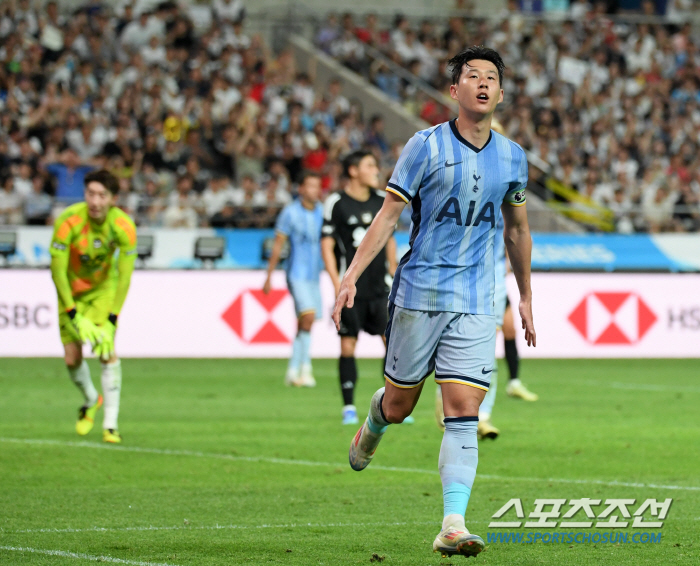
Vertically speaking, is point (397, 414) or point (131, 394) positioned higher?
point (397, 414)

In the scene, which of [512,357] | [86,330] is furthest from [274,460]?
[512,357]

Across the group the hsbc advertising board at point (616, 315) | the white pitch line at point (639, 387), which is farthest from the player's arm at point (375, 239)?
the hsbc advertising board at point (616, 315)

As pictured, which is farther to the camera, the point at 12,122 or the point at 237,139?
the point at 237,139

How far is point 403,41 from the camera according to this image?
2695cm

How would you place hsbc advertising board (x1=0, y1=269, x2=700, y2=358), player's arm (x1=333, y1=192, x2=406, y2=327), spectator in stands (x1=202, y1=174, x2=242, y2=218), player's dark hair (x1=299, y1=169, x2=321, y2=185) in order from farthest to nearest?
spectator in stands (x1=202, y1=174, x2=242, y2=218), hsbc advertising board (x1=0, y1=269, x2=700, y2=358), player's dark hair (x1=299, y1=169, x2=321, y2=185), player's arm (x1=333, y1=192, x2=406, y2=327)

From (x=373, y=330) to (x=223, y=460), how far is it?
235cm

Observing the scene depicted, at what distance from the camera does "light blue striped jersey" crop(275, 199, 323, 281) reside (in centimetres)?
1431

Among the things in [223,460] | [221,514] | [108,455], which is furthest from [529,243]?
[108,455]

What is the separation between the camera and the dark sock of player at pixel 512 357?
38.2ft

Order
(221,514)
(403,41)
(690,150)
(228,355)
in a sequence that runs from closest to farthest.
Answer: (221,514) → (228,355) → (690,150) → (403,41)

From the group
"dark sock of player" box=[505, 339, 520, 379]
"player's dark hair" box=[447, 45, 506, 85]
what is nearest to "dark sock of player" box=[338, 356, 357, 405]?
"dark sock of player" box=[505, 339, 520, 379]

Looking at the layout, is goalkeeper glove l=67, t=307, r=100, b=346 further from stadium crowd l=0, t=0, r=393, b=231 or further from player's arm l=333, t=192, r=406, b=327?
stadium crowd l=0, t=0, r=393, b=231

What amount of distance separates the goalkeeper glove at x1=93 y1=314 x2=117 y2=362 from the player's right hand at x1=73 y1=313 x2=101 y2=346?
0.06 m

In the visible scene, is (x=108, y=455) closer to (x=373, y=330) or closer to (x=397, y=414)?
(x=373, y=330)
